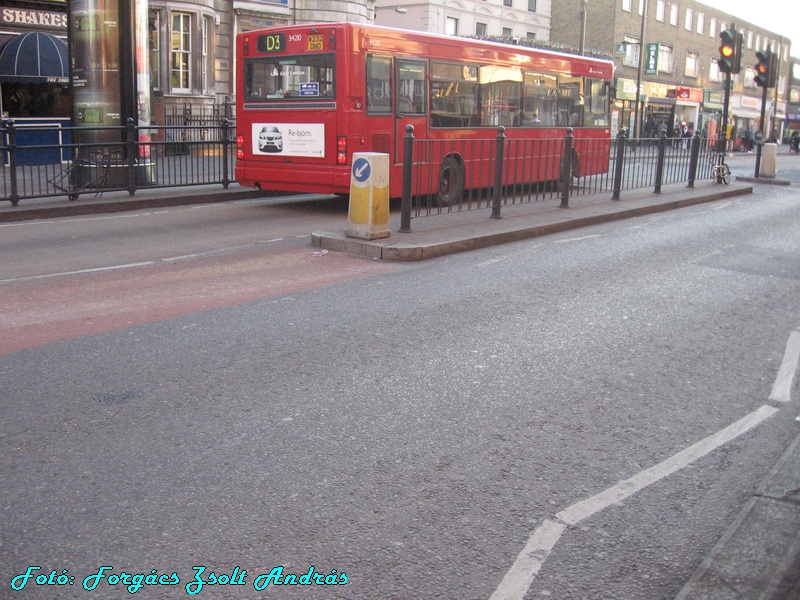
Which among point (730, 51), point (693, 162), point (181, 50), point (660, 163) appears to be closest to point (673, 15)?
point (730, 51)

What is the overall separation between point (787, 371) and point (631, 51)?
2053 inches

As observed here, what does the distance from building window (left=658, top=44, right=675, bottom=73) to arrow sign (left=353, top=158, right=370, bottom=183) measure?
2057 inches

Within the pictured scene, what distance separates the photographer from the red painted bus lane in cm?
649

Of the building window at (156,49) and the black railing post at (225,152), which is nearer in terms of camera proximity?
the black railing post at (225,152)

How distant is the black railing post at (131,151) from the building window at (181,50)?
1283cm

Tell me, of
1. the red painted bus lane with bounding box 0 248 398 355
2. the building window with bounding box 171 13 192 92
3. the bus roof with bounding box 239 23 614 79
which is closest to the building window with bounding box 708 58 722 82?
the building window with bounding box 171 13 192 92

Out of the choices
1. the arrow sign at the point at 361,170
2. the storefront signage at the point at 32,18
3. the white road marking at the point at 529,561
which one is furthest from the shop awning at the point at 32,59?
the white road marking at the point at 529,561

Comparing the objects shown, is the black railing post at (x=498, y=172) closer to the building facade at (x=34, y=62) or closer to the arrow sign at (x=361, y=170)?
the arrow sign at (x=361, y=170)

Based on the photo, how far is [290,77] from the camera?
13.7m

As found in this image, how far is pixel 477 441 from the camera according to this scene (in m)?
4.47

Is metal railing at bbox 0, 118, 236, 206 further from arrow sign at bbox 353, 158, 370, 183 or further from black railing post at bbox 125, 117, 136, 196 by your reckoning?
arrow sign at bbox 353, 158, 370, 183

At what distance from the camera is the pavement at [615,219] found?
3.08m

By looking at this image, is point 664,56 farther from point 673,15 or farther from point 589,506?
point 589,506

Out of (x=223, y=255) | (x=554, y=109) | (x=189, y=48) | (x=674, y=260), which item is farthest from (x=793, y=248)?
(x=189, y=48)
